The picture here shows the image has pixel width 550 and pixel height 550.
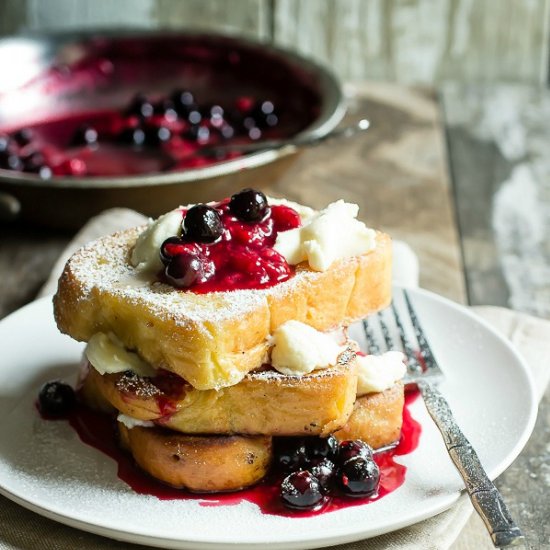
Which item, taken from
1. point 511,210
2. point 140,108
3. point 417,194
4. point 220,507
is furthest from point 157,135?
point 220,507

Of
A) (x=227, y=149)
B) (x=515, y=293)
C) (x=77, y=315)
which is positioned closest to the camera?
(x=77, y=315)

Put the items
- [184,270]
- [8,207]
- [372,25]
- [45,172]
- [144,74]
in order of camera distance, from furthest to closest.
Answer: [372,25] → [144,74] → [45,172] → [8,207] → [184,270]

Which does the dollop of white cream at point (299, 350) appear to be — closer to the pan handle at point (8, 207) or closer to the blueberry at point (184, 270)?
the blueberry at point (184, 270)

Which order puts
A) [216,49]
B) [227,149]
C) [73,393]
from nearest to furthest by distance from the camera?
[73,393] → [227,149] → [216,49]

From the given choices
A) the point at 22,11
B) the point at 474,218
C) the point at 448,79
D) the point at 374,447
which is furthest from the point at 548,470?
the point at 22,11

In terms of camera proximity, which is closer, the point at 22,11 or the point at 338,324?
the point at 338,324

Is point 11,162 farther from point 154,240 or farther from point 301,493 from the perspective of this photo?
point 301,493

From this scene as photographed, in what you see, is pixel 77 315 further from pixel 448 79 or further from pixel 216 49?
pixel 448 79
